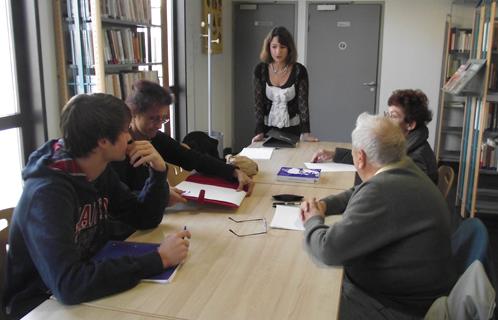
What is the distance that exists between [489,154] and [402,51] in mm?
2201

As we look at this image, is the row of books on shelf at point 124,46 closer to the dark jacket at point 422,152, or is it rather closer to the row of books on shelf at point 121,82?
the row of books on shelf at point 121,82

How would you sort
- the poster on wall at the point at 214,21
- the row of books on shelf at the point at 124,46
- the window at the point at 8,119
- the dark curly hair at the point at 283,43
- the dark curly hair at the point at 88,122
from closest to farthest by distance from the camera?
the dark curly hair at the point at 88,122 < the window at the point at 8,119 < the dark curly hair at the point at 283,43 < the row of books on shelf at the point at 124,46 < the poster on wall at the point at 214,21

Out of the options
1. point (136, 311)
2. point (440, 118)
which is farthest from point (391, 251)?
point (440, 118)

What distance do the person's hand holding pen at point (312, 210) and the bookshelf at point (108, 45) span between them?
1778mm

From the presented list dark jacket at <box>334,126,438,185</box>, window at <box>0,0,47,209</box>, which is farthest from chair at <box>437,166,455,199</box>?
window at <box>0,0,47,209</box>

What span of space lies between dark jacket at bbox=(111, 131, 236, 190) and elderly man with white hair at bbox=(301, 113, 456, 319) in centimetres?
73

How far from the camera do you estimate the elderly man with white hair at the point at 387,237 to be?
146 cm

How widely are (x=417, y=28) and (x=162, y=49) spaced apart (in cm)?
319

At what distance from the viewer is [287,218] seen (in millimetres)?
1858

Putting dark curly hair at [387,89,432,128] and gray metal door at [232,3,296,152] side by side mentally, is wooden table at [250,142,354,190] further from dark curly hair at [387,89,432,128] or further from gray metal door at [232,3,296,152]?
gray metal door at [232,3,296,152]

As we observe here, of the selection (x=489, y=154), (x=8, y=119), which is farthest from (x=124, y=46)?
(x=489, y=154)

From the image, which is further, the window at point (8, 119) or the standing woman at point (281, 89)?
the standing woman at point (281, 89)

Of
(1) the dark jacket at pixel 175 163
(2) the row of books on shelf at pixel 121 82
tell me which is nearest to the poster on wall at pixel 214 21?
(2) the row of books on shelf at pixel 121 82

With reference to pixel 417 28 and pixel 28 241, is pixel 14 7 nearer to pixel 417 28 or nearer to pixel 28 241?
pixel 28 241
